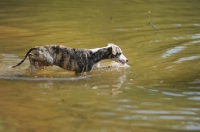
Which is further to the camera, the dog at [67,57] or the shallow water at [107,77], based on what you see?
the dog at [67,57]

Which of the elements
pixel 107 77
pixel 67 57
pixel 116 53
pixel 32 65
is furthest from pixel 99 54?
pixel 32 65

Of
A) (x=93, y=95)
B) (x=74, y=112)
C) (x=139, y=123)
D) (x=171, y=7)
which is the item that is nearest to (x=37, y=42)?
(x=93, y=95)

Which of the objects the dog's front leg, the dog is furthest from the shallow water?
the dog

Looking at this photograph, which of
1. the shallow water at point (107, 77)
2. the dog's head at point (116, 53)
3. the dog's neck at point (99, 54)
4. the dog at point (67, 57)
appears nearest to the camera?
the shallow water at point (107, 77)

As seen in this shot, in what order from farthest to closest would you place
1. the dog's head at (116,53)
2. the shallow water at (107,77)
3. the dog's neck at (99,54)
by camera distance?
the dog's head at (116,53) < the dog's neck at (99,54) < the shallow water at (107,77)

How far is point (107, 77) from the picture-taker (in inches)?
427

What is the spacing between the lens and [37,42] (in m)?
14.6

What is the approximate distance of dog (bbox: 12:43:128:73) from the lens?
10391 mm

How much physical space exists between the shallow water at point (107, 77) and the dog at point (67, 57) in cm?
26

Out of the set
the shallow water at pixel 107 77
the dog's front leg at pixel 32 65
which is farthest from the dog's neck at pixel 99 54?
the dog's front leg at pixel 32 65

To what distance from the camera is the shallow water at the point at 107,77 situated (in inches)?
295

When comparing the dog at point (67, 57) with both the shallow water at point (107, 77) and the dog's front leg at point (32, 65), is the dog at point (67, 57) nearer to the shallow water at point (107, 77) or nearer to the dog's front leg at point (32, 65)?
the dog's front leg at point (32, 65)

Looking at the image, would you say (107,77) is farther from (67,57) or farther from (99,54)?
(67,57)

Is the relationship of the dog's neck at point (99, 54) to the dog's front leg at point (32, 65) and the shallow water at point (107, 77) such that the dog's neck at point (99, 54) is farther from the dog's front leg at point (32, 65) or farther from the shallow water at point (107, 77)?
the dog's front leg at point (32, 65)
